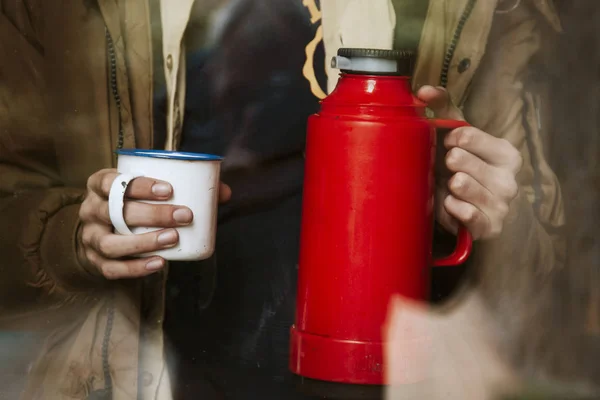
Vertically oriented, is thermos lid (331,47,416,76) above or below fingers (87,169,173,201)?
above

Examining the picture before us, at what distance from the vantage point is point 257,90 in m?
0.83

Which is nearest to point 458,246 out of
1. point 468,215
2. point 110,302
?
point 468,215

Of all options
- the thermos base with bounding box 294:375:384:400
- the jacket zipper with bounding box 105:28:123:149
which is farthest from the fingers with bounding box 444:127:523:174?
the jacket zipper with bounding box 105:28:123:149

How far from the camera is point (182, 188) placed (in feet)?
2.04

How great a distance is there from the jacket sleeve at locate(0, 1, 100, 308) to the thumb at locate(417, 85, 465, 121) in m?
0.37

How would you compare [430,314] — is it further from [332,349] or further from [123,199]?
[123,199]

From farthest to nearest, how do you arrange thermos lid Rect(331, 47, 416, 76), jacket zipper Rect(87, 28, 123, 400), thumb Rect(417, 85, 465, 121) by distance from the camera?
jacket zipper Rect(87, 28, 123, 400), thumb Rect(417, 85, 465, 121), thermos lid Rect(331, 47, 416, 76)

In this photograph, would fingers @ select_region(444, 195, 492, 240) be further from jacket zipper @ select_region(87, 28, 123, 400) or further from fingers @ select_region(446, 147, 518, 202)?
jacket zipper @ select_region(87, 28, 123, 400)

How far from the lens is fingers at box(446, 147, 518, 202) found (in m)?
0.64

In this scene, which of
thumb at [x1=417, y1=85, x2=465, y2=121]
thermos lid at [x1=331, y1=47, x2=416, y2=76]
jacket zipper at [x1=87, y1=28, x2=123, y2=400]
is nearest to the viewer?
thermos lid at [x1=331, y1=47, x2=416, y2=76]

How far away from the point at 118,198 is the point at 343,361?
22 cm

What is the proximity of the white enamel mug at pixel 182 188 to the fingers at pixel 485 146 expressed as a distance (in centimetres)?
20

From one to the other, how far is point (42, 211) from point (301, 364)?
1.13 feet

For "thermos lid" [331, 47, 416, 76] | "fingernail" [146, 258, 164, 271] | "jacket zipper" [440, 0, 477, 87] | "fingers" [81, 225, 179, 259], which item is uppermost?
"jacket zipper" [440, 0, 477, 87]
